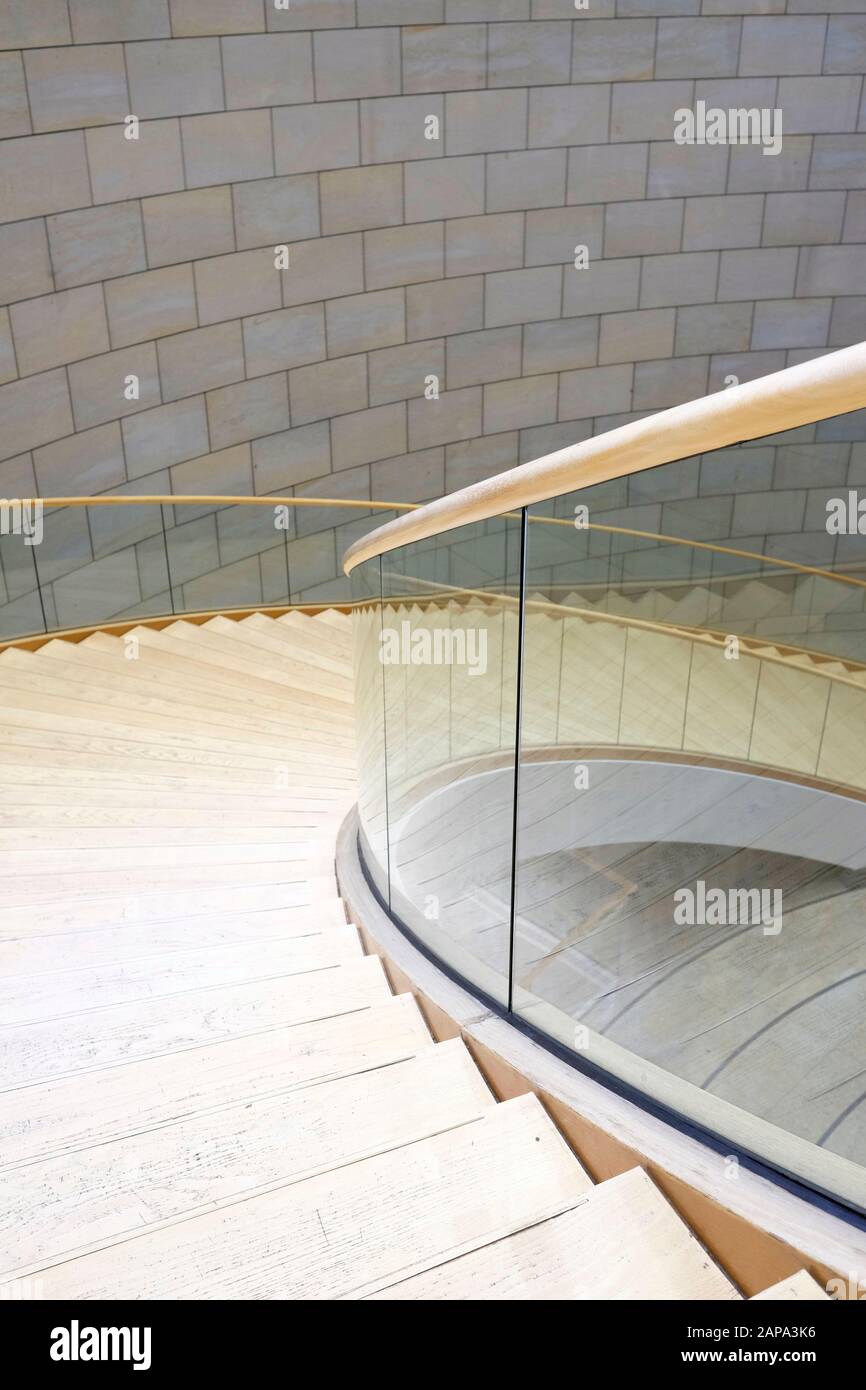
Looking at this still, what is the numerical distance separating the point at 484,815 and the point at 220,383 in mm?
Result: 4807

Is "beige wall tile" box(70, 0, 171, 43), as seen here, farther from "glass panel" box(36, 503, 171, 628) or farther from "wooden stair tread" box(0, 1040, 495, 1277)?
"wooden stair tread" box(0, 1040, 495, 1277)

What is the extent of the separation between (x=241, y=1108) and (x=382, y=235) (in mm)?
6053

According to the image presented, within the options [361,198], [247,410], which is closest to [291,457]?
[247,410]

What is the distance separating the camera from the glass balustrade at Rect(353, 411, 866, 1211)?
81.7 inches

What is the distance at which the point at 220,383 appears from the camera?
627 cm

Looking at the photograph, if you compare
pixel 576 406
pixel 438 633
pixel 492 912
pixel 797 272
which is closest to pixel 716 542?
pixel 438 633

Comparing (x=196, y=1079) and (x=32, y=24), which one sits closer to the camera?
(x=196, y=1079)

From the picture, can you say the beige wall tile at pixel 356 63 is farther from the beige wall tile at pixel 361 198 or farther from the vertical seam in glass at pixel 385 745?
the vertical seam in glass at pixel 385 745

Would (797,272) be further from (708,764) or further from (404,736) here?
(404,736)

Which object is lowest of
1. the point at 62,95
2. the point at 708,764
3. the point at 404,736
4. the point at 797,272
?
the point at 708,764

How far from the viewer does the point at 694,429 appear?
3.99ft

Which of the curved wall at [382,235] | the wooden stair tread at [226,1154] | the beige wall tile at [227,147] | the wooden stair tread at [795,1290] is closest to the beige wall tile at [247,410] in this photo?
the curved wall at [382,235]

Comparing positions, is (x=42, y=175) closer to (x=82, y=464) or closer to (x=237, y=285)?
(x=237, y=285)

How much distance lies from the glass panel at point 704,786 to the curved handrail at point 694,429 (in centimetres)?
11
